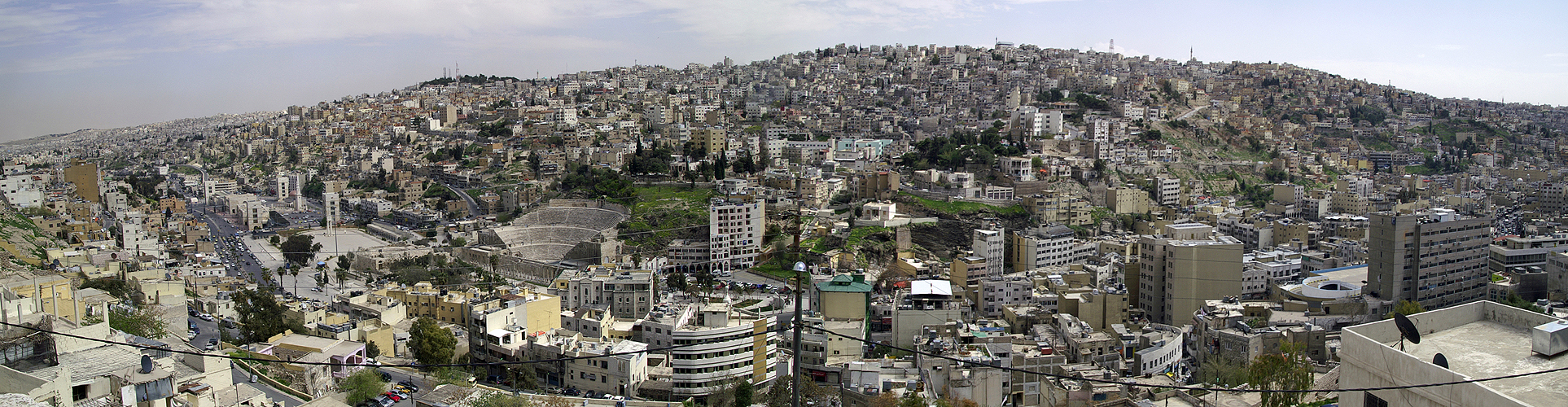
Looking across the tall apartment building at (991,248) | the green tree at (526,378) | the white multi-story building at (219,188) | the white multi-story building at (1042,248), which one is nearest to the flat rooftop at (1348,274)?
the white multi-story building at (1042,248)

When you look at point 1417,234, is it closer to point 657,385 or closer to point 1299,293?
point 1299,293

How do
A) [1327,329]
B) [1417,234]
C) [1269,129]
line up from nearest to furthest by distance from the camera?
[1327,329], [1417,234], [1269,129]

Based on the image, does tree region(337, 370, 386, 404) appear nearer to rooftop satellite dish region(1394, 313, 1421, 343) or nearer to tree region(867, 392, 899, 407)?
tree region(867, 392, 899, 407)

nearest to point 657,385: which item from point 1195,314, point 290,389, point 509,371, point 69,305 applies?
point 509,371

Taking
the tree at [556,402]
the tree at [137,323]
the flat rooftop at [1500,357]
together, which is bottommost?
the tree at [556,402]

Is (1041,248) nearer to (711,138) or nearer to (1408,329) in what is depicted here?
(711,138)

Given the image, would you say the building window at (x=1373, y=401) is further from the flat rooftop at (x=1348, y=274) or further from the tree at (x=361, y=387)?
the flat rooftop at (x=1348, y=274)

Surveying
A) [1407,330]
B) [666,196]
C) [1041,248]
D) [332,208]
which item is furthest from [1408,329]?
[332,208]
